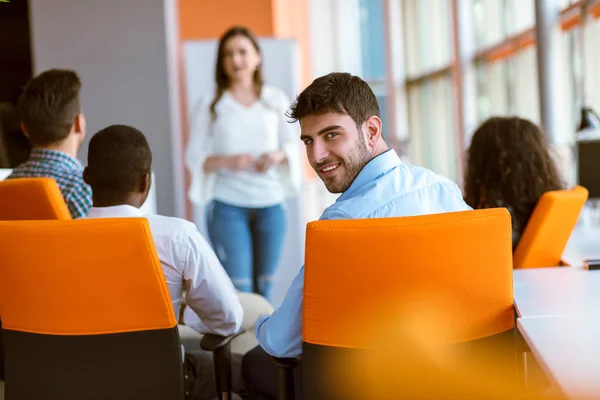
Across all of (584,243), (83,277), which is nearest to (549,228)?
(584,243)

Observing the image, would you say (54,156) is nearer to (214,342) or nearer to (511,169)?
(214,342)

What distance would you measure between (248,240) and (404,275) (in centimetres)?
265

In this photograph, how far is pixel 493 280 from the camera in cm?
154

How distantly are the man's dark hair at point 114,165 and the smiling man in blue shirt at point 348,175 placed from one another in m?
0.52

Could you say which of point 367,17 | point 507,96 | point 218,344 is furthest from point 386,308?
point 367,17

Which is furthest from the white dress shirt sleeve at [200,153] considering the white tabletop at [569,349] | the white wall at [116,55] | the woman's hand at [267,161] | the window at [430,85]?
the window at [430,85]

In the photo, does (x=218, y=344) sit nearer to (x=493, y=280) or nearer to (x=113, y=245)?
(x=113, y=245)

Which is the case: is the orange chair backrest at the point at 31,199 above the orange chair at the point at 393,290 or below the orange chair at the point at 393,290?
above

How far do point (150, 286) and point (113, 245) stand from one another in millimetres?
128

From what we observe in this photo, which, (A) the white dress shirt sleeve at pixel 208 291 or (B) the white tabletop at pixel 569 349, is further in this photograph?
(A) the white dress shirt sleeve at pixel 208 291

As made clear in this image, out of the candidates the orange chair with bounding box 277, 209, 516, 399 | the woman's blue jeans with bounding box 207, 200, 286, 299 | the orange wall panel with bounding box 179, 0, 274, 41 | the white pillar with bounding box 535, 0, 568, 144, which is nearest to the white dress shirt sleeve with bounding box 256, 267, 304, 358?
the orange chair with bounding box 277, 209, 516, 399

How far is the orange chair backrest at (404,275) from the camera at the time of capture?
1452 millimetres

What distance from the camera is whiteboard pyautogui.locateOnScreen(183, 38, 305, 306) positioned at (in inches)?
223

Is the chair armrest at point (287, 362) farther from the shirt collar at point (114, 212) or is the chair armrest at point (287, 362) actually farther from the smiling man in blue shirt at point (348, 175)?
the shirt collar at point (114, 212)
